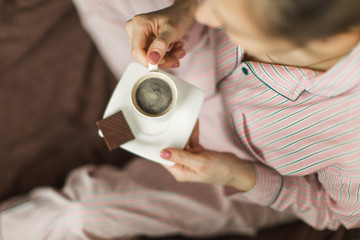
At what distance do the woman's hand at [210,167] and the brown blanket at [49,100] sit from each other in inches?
22.1

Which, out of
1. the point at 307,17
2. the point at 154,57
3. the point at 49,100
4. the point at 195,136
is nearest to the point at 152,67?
the point at 154,57

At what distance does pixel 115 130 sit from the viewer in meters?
0.71

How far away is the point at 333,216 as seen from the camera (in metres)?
0.79

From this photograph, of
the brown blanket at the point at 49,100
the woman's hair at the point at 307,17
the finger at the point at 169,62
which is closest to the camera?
the woman's hair at the point at 307,17

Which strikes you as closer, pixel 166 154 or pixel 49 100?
pixel 166 154

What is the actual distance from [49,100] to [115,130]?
0.67 metres

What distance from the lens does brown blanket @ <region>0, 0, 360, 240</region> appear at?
1.16 meters

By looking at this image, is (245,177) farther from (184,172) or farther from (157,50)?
(157,50)

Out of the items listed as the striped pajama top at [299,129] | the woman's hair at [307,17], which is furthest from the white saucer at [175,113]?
the woman's hair at [307,17]

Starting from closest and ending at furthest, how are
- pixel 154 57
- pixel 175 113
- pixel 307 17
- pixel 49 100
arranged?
1. pixel 307 17
2. pixel 154 57
3. pixel 175 113
4. pixel 49 100

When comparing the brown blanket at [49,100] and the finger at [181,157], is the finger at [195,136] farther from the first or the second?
the brown blanket at [49,100]

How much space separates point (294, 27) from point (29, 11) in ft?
3.48

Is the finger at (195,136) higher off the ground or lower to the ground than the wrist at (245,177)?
higher

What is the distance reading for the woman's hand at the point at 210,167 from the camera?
0.71 meters
